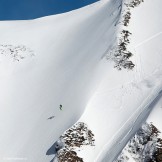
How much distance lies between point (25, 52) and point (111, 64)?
15.4m

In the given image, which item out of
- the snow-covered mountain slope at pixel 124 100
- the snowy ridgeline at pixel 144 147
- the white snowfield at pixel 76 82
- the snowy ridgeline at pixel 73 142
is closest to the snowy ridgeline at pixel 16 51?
the white snowfield at pixel 76 82

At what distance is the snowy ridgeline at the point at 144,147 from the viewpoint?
28031 millimetres

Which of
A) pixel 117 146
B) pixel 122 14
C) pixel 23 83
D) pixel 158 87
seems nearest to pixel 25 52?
pixel 23 83

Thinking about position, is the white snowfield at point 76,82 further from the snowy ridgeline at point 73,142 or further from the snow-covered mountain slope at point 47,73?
the snowy ridgeline at point 73,142

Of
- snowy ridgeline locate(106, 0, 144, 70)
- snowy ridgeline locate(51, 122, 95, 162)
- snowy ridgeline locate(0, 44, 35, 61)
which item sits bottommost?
snowy ridgeline locate(51, 122, 95, 162)

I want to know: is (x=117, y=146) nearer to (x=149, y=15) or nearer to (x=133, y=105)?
(x=133, y=105)

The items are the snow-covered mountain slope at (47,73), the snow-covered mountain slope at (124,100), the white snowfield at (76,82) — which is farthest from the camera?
the snow-covered mountain slope at (47,73)

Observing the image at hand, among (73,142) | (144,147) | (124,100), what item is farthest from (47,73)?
(144,147)

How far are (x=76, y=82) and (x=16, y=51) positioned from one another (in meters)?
14.7

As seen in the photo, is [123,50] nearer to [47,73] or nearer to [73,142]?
[47,73]

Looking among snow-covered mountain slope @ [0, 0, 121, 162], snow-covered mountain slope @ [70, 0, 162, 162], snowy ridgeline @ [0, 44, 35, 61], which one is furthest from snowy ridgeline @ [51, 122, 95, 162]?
snowy ridgeline @ [0, 44, 35, 61]

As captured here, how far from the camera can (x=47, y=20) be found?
68.4 metres

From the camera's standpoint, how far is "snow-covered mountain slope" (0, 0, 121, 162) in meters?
35.2

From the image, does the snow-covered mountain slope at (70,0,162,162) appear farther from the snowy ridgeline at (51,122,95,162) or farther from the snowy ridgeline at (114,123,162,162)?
the snowy ridgeline at (114,123,162,162)
